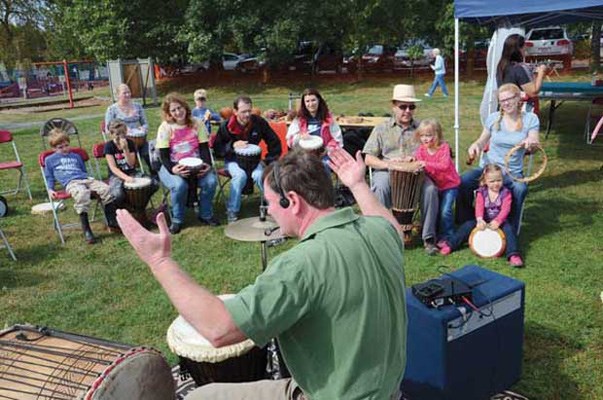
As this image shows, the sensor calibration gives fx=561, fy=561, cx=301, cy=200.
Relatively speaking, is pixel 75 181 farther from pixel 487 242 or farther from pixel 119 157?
pixel 487 242

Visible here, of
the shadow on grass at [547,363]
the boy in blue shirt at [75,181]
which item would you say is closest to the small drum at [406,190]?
the shadow on grass at [547,363]

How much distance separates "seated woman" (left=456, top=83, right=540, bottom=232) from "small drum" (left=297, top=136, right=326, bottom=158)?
156cm

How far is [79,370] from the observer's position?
2.31 metres

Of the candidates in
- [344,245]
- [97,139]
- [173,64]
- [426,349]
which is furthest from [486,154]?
[173,64]

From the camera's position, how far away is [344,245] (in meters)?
1.79

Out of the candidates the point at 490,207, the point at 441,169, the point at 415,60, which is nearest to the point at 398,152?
the point at 441,169

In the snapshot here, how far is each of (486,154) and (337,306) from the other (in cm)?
449

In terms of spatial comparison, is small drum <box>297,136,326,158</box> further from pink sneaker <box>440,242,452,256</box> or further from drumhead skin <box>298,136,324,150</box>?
pink sneaker <box>440,242,452,256</box>

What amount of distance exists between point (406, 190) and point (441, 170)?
40 centimetres

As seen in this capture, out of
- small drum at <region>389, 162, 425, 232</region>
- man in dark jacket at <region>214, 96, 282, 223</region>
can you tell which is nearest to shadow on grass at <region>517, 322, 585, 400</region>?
small drum at <region>389, 162, 425, 232</region>

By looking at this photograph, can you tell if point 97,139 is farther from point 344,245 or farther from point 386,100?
point 344,245

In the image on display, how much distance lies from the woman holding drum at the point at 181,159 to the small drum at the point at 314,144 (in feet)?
3.44

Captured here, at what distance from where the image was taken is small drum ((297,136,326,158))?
6.06 m

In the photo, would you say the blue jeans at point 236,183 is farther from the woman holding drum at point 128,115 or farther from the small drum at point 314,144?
the woman holding drum at point 128,115
